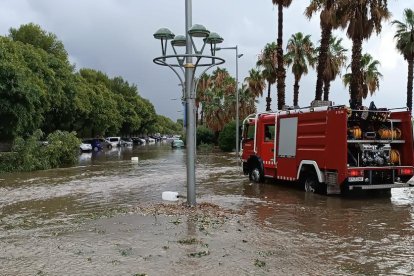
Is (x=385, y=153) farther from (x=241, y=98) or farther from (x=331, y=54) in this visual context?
(x=241, y=98)

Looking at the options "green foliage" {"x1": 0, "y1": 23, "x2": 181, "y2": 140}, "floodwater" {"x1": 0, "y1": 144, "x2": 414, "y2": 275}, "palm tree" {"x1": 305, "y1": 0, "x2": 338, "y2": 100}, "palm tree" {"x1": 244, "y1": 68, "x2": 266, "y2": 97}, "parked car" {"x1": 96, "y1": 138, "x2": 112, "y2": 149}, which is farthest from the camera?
"parked car" {"x1": 96, "y1": 138, "x2": 112, "y2": 149}

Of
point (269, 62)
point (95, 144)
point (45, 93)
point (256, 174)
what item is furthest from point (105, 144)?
point (256, 174)

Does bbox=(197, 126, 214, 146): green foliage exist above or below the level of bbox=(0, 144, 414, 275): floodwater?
above

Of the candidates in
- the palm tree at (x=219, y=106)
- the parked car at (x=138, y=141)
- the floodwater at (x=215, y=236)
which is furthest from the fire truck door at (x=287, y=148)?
the parked car at (x=138, y=141)

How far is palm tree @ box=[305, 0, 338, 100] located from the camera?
24312 millimetres

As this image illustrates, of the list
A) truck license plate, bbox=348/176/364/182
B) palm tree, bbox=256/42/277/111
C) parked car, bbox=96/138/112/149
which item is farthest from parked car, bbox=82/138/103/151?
truck license plate, bbox=348/176/364/182

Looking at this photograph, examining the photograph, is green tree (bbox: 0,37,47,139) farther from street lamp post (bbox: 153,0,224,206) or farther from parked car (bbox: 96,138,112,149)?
parked car (bbox: 96,138,112,149)

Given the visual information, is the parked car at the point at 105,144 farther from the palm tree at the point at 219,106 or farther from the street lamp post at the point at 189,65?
the street lamp post at the point at 189,65

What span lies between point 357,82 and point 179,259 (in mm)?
17342

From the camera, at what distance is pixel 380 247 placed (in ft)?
26.7

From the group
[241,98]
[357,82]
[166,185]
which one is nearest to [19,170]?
[166,185]

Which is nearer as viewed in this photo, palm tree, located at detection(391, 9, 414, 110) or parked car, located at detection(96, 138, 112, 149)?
palm tree, located at detection(391, 9, 414, 110)

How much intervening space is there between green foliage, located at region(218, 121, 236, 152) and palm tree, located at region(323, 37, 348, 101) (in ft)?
52.7

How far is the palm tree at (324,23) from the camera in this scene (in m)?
24.3
